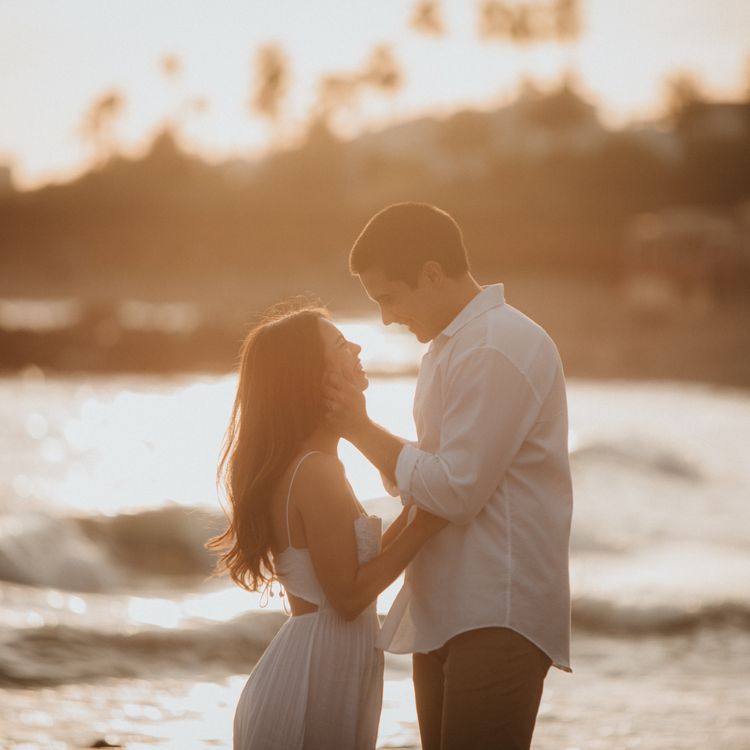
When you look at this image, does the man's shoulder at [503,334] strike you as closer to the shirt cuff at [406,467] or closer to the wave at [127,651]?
the shirt cuff at [406,467]

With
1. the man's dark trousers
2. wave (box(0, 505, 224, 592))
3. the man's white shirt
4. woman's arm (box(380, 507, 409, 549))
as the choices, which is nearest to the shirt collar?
the man's white shirt

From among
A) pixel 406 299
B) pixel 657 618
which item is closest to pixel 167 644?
pixel 657 618

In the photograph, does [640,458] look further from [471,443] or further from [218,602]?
[471,443]

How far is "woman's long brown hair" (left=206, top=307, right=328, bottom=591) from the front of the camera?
3322 millimetres

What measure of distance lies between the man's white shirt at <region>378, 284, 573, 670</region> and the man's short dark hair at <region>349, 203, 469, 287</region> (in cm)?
16

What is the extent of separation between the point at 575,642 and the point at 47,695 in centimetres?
425

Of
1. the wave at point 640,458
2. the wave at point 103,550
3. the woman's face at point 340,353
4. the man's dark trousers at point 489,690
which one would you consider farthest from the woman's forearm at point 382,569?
the wave at point 640,458

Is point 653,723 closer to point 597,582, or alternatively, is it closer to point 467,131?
point 597,582

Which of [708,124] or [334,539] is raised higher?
[708,124]

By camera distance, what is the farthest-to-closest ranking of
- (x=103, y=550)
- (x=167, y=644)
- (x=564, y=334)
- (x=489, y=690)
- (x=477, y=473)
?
(x=564, y=334) → (x=103, y=550) → (x=167, y=644) → (x=489, y=690) → (x=477, y=473)

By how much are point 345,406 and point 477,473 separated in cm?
37

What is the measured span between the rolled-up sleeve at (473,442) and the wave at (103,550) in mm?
8947

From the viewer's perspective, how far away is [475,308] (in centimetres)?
321

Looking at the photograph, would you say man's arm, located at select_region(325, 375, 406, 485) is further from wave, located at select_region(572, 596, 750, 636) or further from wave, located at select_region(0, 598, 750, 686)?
wave, located at select_region(572, 596, 750, 636)
